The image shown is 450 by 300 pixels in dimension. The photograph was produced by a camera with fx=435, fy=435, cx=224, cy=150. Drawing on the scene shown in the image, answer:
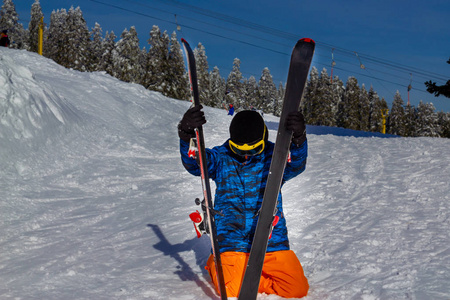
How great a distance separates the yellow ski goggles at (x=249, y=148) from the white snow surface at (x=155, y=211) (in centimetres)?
114

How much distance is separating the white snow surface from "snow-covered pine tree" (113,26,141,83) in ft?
119

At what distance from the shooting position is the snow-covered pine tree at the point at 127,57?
48719mm

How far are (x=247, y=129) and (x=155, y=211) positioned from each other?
391 cm

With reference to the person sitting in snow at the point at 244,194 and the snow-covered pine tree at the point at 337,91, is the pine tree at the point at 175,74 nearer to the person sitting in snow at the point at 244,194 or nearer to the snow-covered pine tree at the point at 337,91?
the snow-covered pine tree at the point at 337,91

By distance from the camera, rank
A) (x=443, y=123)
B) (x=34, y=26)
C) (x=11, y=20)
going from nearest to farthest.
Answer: (x=11, y=20) < (x=34, y=26) < (x=443, y=123)

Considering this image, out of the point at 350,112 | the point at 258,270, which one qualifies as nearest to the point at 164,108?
the point at 258,270

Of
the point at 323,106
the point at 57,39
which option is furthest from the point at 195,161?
the point at 323,106

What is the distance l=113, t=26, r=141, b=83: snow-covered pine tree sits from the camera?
160ft

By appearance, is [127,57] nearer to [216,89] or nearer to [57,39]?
[57,39]

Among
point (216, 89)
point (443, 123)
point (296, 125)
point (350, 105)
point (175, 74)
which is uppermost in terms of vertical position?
point (443, 123)

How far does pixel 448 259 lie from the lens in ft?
14.4

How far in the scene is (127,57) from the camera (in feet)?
160

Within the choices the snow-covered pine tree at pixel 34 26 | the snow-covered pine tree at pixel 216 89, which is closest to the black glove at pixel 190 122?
the snow-covered pine tree at pixel 216 89

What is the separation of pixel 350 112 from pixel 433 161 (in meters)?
54.1
